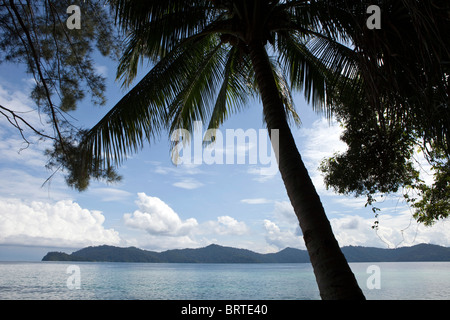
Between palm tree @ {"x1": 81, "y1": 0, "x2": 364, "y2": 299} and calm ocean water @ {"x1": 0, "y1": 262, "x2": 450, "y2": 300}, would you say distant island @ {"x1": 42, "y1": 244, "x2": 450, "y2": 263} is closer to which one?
calm ocean water @ {"x1": 0, "y1": 262, "x2": 450, "y2": 300}

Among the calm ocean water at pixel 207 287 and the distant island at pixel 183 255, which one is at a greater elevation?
the calm ocean water at pixel 207 287

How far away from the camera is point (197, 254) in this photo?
13050 cm

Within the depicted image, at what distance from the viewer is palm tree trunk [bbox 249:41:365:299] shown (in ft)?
8.01

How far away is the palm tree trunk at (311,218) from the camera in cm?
244

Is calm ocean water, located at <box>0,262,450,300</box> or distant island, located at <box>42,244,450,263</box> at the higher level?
calm ocean water, located at <box>0,262,450,300</box>

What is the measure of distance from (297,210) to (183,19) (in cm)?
349

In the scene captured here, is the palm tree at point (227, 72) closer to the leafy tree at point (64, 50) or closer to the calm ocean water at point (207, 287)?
the leafy tree at point (64, 50)

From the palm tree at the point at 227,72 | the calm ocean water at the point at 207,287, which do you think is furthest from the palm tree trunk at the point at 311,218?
the calm ocean water at the point at 207,287

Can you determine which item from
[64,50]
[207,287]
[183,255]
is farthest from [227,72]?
[183,255]

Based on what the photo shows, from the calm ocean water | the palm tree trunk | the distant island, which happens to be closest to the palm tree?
the palm tree trunk

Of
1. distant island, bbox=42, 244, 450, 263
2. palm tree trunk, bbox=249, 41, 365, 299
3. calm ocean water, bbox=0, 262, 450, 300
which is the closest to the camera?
palm tree trunk, bbox=249, 41, 365, 299

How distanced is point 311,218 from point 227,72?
4.37m
